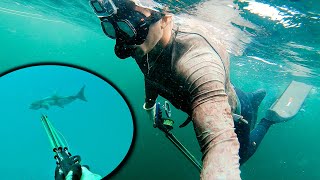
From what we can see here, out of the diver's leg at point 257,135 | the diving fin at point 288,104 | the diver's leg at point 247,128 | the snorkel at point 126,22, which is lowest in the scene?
the diving fin at point 288,104

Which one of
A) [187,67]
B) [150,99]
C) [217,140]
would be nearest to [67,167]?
[217,140]

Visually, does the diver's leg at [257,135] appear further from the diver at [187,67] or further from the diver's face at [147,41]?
the diver's face at [147,41]

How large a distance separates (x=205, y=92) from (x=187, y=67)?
1.42 ft

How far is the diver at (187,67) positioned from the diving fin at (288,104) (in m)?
8.10

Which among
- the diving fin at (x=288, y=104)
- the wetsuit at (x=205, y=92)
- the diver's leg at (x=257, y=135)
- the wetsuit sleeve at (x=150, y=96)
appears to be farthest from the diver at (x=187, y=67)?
the diving fin at (x=288, y=104)

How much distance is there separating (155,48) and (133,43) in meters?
0.35

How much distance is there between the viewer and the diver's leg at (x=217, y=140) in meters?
1.94

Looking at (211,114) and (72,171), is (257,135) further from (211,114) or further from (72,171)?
(72,171)

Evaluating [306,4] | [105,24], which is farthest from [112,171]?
[306,4]

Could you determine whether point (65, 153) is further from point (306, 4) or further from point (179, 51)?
point (306, 4)

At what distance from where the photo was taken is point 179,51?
10.7 feet

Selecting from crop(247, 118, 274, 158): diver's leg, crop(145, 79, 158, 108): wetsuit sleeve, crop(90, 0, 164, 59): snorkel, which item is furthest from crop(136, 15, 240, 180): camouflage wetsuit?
crop(247, 118, 274, 158): diver's leg

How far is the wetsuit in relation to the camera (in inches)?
81.0

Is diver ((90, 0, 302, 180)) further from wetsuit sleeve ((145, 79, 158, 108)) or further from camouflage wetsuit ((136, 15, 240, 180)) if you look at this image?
wetsuit sleeve ((145, 79, 158, 108))
